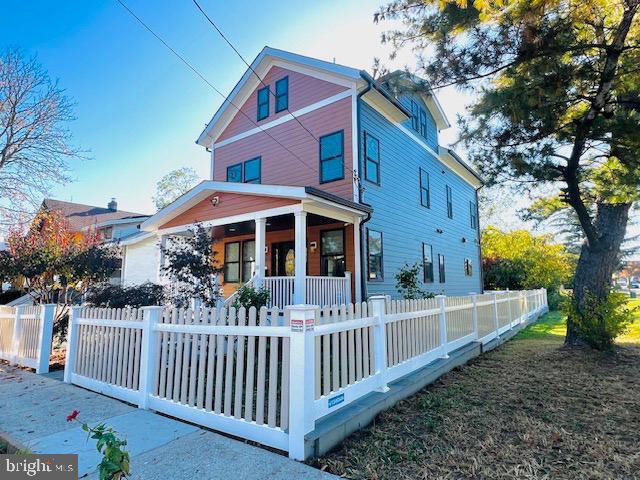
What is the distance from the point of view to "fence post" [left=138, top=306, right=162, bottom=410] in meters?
4.39

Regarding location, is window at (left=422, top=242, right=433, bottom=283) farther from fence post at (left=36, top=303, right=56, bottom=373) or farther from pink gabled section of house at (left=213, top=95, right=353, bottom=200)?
fence post at (left=36, top=303, right=56, bottom=373)

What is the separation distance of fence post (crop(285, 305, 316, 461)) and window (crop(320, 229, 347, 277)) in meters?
6.54

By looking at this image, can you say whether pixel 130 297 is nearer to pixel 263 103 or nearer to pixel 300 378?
pixel 300 378

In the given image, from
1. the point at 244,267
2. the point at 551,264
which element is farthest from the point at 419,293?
the point at 551,264

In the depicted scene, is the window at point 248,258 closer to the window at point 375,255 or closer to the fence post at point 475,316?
the window at point 375,255

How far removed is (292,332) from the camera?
329 centimetres

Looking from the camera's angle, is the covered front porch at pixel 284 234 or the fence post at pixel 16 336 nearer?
the fence post at pixel 16 336

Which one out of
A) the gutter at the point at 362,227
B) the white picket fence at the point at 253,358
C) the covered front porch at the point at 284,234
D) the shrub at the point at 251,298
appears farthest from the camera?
the gutter at the point at 362,227

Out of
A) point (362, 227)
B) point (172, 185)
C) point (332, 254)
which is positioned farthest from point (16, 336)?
point (172, 185)

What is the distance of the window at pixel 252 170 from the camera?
39.8ft

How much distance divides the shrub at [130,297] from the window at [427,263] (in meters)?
8.72

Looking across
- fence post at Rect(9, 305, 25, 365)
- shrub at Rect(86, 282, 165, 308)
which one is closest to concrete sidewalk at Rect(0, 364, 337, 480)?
fence post at Rect(9, 305, 25, 365)

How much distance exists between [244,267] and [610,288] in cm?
961

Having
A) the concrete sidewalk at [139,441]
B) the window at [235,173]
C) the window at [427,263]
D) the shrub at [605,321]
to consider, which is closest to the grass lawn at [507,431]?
the concrete sidewalk at [139,441]
